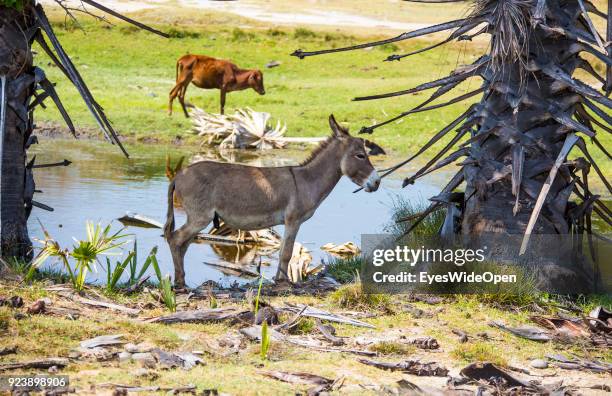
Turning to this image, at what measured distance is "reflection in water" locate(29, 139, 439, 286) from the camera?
45.7 feet

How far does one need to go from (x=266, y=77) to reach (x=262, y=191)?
2269 cm

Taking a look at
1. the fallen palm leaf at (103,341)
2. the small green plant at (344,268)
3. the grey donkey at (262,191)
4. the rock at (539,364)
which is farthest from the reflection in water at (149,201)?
the rock at (539,364)

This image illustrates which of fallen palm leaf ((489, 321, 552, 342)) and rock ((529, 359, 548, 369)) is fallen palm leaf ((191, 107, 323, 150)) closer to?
fallen palm leaf ((489, 321, 552, 342))

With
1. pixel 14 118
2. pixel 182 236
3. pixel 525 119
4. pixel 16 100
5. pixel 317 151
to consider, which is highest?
pixel 525 119

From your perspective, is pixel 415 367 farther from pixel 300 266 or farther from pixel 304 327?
pixel 300 266

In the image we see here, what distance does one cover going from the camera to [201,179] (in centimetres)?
1137

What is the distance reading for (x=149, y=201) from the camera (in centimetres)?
1689

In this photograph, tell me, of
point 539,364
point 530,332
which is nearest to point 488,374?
point 539,364

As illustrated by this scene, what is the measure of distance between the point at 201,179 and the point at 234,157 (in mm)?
10662

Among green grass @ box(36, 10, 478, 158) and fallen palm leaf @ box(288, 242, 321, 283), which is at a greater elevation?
green grass @ box(36, 10, 478, 158)

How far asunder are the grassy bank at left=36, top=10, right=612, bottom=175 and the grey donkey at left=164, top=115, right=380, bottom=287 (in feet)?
25.1

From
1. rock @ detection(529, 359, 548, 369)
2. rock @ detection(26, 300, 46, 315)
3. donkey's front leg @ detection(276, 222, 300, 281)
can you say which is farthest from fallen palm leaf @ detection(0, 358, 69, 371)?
donkey's front leg @ detection(276, 222, 300, 281)

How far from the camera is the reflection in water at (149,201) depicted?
1392 cm

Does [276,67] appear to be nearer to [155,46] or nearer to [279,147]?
[155,46]
